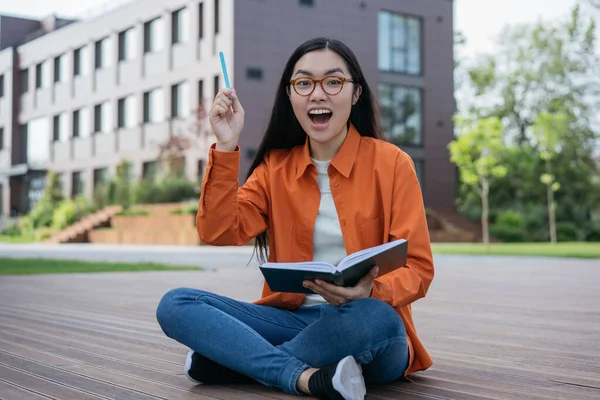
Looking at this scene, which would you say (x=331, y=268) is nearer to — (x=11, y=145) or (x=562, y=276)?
(x=562, y=276)

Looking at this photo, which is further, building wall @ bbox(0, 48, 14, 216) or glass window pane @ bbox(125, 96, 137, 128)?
building wall @ bbox(0, 48, 14, 216)

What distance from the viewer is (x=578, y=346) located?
160 inches

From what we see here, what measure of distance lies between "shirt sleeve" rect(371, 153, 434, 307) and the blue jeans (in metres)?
0.05

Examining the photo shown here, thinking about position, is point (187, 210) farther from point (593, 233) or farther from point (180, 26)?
point (593, 233)

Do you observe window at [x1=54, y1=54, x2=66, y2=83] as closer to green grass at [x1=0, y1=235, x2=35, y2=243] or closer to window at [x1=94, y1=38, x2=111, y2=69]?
window at [x1=94, y1=38, x2=111, y2=69]

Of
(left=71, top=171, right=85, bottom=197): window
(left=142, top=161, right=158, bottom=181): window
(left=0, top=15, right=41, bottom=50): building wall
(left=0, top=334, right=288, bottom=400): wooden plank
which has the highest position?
(left=0, top=15, right=41, bottom=50): building wall

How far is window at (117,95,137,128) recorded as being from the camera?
1275 inches

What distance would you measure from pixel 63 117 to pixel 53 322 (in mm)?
33779

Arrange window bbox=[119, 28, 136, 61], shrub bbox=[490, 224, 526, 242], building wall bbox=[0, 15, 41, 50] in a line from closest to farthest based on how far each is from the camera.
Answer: shrub bbox=[490, 224, 526, 242], window bbox=[119, 28, 136, 61], building wall bbox=[0, 15, 41, 50]

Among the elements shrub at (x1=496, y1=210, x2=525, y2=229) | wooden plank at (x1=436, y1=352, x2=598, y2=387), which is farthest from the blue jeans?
shrub at (x1=496, y1=210, x2=525, y2=229)

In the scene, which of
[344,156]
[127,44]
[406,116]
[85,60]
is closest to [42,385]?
[344,156]

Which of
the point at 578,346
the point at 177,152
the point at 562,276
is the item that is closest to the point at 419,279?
the point at 578,346

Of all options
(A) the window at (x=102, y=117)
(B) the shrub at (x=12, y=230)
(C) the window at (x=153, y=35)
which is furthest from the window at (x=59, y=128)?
(C) the window at (x=153, y=35)

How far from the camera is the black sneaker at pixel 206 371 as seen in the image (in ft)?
9.55
